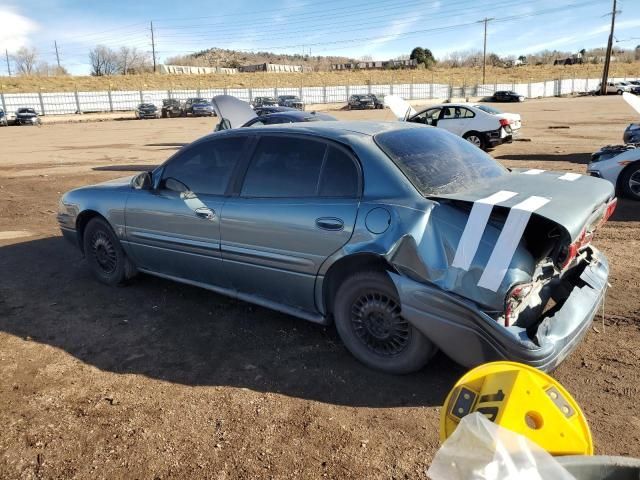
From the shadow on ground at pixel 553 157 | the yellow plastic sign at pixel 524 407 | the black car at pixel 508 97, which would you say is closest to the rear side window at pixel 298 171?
the yellow plastic sign at pixel 524 407

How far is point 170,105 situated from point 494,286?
44437mm

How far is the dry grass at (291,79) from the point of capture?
62.4 meters

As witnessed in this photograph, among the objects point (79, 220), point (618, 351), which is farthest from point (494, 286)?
point (79, 220)

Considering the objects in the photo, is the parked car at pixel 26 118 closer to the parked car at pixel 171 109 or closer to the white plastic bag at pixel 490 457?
the parked car at pixel 171 109

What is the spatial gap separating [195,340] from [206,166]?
1.41 m

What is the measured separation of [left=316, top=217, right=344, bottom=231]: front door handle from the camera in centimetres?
322

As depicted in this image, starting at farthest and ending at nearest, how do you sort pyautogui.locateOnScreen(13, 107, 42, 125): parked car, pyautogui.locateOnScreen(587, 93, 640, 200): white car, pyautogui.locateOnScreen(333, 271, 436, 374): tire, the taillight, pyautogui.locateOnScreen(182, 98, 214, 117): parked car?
pyautogui.locateOnScreen(182, 98, 214, 117): parked car
pyautogui.locateOnScreen(13, 107, 42, 125): parked car
pyautogui.locateOnScreen(587, 93, 640, 200): white car
pyautogui.locateOnScreen(333, 271, 436, 374): tire
the taillight

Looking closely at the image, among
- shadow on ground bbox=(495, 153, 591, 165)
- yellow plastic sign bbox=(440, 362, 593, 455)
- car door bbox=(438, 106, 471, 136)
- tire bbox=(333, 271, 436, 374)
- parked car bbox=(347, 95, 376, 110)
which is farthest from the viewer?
parked car bbox=(347, 95, 376, 110)

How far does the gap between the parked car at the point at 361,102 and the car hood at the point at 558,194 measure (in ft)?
148

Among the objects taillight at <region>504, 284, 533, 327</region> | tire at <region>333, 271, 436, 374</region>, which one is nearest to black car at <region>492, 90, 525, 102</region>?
tire at <region>333, 271, 436, 374</region>

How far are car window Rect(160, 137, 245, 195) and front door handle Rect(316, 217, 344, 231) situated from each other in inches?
40.6

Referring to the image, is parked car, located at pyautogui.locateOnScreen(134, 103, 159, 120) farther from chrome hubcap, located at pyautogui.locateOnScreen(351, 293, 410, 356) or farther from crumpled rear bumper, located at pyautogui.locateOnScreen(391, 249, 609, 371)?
crumpled rear bumper, located at pyautogui.locateOnScreen(391, 249, 609, 371)

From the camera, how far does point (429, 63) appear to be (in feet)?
347

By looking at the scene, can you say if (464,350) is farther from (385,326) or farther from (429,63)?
(429,63)
